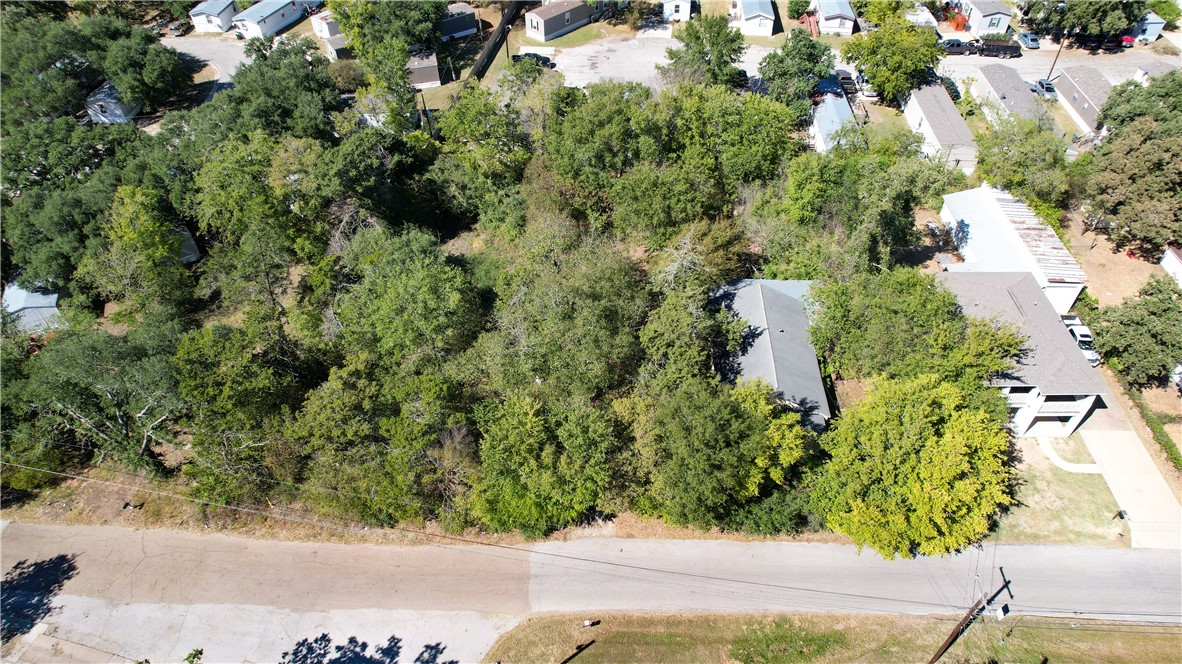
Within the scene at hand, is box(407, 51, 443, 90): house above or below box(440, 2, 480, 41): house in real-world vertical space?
below

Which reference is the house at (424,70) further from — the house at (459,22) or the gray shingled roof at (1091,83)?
the gray shingled roof at (1091,83)

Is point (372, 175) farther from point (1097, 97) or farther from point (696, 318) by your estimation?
point (1097, 97)

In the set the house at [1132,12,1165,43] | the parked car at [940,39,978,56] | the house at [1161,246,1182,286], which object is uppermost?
the house at [1132,12,1165,43]

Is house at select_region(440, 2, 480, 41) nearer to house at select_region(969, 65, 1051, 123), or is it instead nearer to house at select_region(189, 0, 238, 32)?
house at select_region(189, 0, 238, 32)

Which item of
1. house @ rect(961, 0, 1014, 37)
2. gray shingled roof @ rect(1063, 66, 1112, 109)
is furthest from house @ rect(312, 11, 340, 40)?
gray shingled roof @ rect(1063, 66, 1112, 109)

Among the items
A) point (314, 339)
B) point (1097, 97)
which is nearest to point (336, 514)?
point (314, 339)

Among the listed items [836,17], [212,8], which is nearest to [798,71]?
[836,17]

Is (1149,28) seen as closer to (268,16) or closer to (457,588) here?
(457,588)
